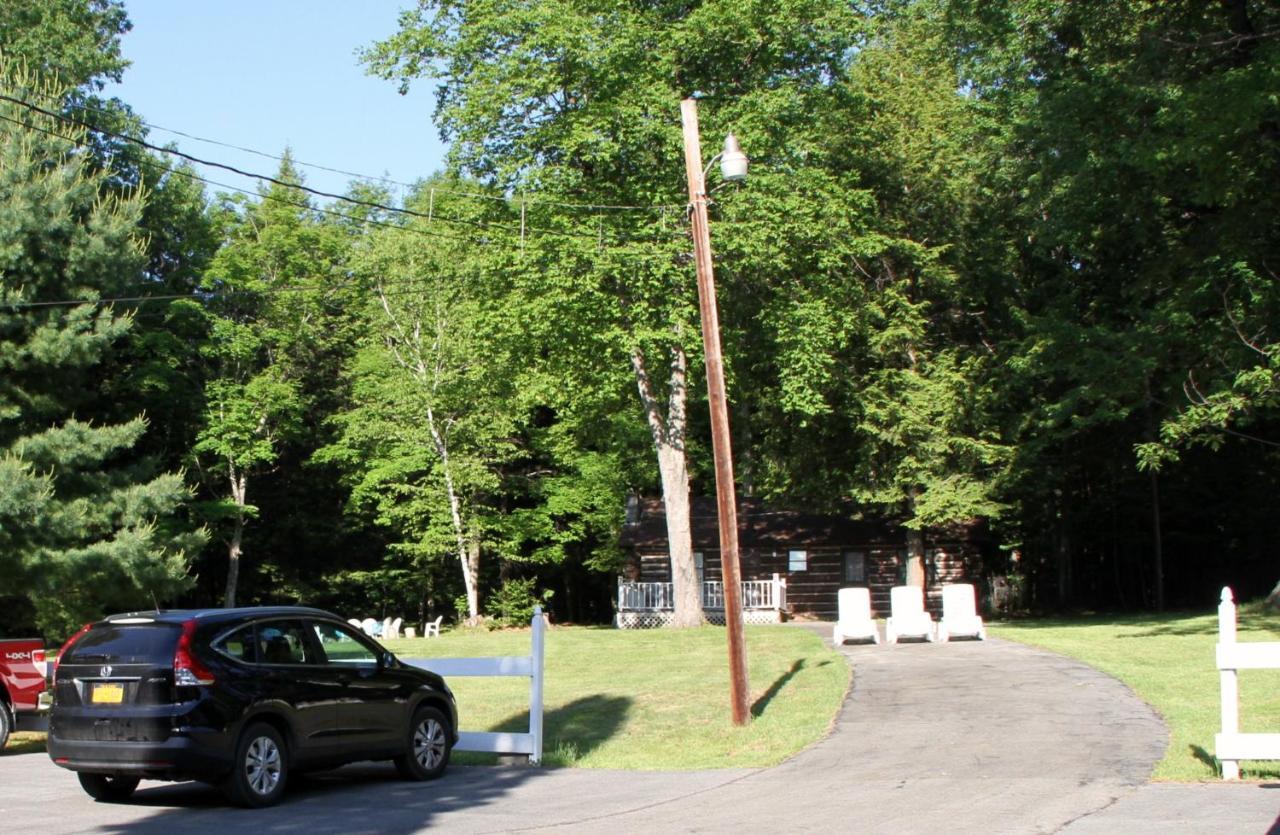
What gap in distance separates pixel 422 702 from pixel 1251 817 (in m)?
7.53

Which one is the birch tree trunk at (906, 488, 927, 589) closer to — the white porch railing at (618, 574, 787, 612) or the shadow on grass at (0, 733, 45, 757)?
the white porch railing at (618, 574, 787, 612)

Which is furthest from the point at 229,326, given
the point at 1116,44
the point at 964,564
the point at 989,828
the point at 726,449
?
the point at 989,828

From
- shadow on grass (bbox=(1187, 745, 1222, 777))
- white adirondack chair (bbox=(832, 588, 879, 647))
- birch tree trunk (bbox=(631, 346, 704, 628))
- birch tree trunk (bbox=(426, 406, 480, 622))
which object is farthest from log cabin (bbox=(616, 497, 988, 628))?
shadow on grass (bbox=(1187, 745, 1222, 777))

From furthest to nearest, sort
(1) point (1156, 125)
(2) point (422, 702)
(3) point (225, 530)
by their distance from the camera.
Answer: (3) point (225, 530), (1) point (1156, 125), (2) point (422, 702)

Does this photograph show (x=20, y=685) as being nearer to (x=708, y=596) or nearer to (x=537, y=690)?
(x=537, y=690)

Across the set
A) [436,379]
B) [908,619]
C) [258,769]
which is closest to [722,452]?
[258,769]

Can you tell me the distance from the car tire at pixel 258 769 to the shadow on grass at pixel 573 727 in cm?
359

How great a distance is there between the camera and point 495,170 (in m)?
31.7

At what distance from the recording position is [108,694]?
10.8m

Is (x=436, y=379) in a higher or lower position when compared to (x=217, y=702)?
higher

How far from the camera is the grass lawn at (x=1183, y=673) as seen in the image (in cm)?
1209

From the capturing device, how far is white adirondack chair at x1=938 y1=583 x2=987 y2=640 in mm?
24453

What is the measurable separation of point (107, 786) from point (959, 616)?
16927 mm

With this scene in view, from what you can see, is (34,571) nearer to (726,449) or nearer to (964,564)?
(726,449)
